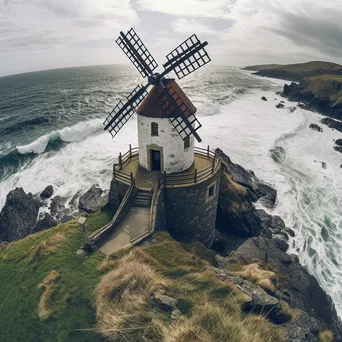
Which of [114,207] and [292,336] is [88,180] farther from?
[292,336]

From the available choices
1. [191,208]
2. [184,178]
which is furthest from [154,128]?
[191,208]

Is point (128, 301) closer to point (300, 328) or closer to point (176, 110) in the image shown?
point (300, 328)

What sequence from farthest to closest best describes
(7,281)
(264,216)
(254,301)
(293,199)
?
(293,199) < (264,216) < (7,281) < (254,301)

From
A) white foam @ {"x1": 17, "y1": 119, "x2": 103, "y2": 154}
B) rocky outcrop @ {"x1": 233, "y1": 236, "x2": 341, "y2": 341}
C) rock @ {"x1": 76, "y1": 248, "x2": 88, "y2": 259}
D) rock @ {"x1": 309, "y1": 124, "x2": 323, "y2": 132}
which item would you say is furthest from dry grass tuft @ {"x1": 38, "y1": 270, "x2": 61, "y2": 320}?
rock @ {"x1": 309, "y1": 124, "x2": 323, "y2": 132}

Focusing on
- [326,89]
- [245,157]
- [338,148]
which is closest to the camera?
[245,157]

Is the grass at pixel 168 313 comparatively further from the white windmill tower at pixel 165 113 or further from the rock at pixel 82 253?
the white windmill tower at pixel 165 113

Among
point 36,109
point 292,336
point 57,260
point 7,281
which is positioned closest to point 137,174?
point 57,260

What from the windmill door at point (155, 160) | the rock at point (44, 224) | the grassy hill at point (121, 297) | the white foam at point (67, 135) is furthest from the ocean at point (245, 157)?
the grassy hill at point (121, 297)

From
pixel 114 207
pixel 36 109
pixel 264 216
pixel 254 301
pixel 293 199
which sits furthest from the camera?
pixel 36 109
